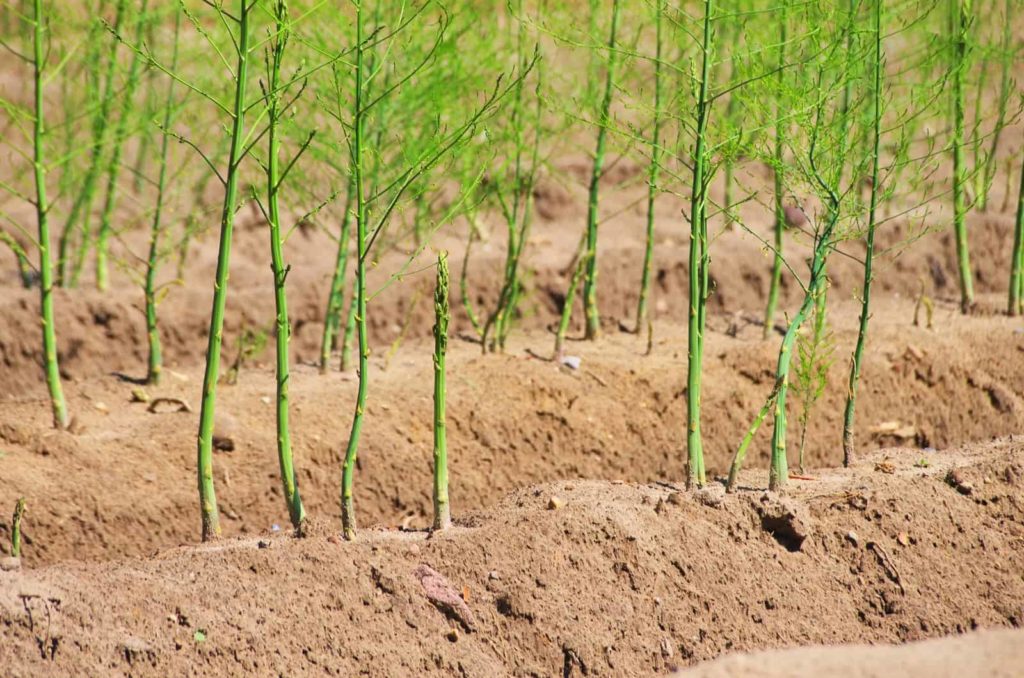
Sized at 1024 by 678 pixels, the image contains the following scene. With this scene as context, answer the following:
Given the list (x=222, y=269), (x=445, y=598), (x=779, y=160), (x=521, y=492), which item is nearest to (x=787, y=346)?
(x=779, y=160)

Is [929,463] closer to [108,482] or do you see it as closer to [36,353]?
[108,482]

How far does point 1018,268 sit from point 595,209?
Answer: 2482 millimetres

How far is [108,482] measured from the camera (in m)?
5.50

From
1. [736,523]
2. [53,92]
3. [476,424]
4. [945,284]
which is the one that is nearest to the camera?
[736,523]

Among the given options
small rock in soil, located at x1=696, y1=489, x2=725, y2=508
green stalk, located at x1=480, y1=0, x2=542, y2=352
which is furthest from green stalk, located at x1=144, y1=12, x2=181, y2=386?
small rock in soil, located at x1=696, y1=489, x2=725, y2=508

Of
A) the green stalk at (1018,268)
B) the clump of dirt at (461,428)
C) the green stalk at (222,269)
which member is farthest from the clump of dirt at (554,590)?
the green stalk at (1018,268)

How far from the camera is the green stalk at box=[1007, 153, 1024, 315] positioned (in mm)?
7571

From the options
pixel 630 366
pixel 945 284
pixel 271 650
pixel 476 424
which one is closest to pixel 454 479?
pixel 476 424

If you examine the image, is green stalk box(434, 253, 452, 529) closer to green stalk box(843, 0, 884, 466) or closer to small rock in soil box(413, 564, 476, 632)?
small rock in soil box(413, 564, 476, 632)

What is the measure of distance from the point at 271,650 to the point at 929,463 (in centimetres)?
295

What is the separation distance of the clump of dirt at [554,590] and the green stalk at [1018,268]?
9.50ft

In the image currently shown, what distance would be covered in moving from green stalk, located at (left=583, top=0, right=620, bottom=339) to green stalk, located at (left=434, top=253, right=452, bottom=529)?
207cm

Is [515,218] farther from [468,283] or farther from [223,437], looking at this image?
[223,437]

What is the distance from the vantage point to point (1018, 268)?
768cm
